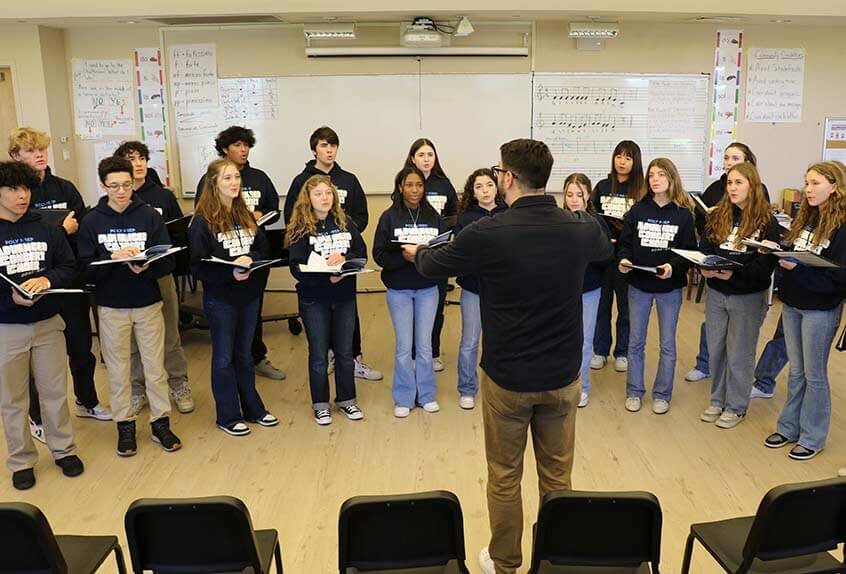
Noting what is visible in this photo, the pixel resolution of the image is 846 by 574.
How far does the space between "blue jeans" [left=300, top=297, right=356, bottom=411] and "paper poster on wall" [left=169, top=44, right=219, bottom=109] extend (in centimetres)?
369

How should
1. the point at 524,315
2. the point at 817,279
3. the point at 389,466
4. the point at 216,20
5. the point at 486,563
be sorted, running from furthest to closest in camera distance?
the point at 216,20 < the point at 389,466 < the point at 817,279 < the point at 486,563 < the point at 524,315

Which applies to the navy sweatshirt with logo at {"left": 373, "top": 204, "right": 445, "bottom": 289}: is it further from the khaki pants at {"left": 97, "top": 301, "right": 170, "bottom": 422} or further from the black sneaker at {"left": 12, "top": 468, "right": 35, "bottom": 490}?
the black sneaker at {"left": 12, "top": 468, "right": 35, "bottom": 490}

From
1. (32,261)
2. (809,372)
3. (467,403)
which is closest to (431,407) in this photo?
(467,403)

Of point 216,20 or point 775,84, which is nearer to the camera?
point 216,20

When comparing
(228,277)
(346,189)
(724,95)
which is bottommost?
(228,277)

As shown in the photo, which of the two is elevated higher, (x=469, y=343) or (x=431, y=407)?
(x=469, y=343)

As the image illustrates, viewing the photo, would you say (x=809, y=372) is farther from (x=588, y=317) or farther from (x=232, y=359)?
(x=232, y=359)

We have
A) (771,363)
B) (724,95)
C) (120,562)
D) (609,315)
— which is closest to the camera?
(120,562)

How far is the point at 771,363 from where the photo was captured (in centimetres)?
462

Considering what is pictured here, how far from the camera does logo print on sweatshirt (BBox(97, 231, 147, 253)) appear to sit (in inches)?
145

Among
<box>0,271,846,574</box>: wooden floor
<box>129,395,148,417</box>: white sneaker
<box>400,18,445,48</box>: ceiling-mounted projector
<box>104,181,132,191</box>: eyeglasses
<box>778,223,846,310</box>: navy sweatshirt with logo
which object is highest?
<box>400,18,445,48</box>: ceiling-mounted projector

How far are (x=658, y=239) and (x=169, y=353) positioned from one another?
2.98 m

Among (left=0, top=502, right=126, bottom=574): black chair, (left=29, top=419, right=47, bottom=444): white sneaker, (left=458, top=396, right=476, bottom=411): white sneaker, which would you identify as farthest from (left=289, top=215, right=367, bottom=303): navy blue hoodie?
(left=0, top=502, right=126, bottom=574): black chair

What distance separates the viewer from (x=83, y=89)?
22.9 feet
